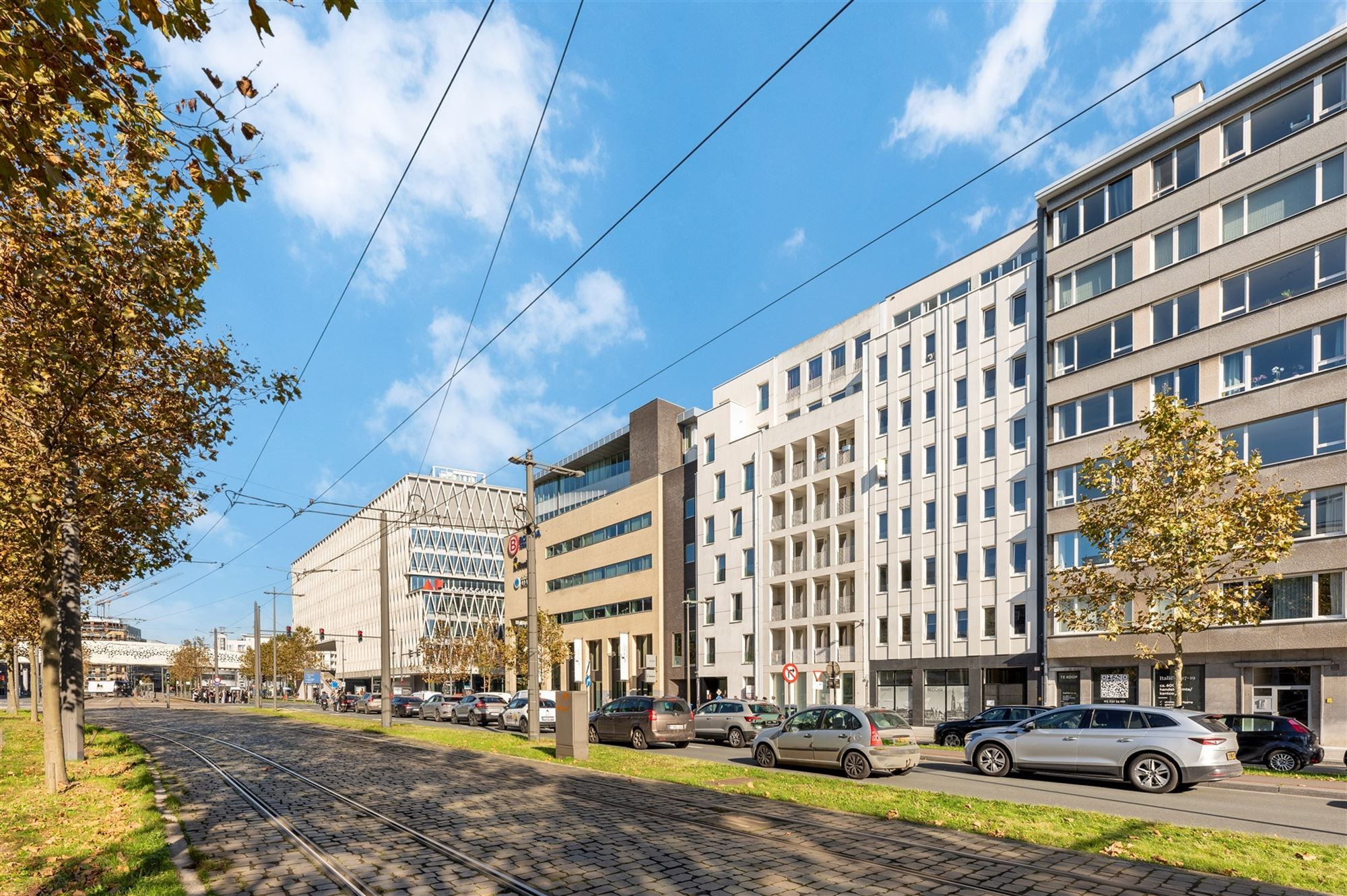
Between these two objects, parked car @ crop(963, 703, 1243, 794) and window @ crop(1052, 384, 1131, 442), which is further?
window @ crop(1052, 384, 1131, 442)

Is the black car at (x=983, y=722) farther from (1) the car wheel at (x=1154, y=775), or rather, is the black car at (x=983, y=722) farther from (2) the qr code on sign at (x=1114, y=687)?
(2) the qr code on sign at (x=1114, y=687)

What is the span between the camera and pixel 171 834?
9570 millimetres

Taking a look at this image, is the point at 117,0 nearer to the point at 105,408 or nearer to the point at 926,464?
the point at 105,408

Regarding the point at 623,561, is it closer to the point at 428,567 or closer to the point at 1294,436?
the point at 428,567

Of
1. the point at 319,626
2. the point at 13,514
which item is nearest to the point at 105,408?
the point at 13,514

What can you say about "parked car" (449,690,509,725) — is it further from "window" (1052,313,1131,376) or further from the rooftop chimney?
the rooftop chimney

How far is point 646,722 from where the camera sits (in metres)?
26.0

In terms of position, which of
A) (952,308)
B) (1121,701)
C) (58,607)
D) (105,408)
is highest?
(952,308)

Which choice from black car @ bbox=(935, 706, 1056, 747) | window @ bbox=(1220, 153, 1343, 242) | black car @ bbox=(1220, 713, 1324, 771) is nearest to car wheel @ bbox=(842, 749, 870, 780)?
black car @ bbox=(935, 706, 1056, 747)

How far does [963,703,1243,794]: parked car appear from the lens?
50.6ft

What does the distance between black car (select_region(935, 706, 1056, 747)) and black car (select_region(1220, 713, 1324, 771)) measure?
4617 millimetres

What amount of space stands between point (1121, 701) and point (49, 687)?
38.1m

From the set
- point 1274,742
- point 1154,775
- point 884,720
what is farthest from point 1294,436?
point 884,720

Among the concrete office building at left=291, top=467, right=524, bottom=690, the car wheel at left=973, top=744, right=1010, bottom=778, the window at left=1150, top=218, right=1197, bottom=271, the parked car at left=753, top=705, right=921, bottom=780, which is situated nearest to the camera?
the parked car at left=753, top=705, right=921, bottom=780
